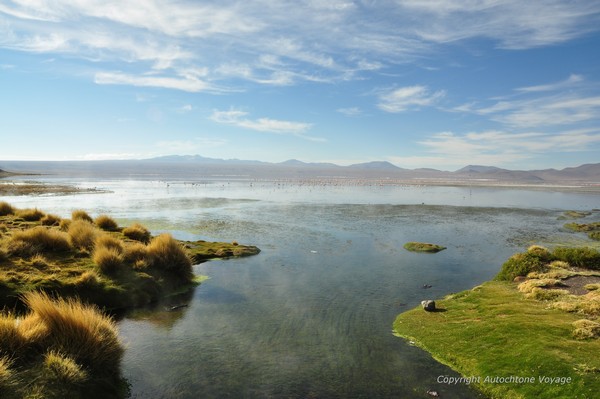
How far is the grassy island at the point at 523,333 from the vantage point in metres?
11.9

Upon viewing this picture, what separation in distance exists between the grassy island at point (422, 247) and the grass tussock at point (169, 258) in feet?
66.2

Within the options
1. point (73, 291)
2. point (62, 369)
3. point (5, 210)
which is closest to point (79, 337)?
point (62, 369)

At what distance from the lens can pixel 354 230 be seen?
44688 mm

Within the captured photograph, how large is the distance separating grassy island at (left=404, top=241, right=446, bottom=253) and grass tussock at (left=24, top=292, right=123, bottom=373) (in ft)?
90.5

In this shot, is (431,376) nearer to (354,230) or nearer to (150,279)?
(150,279)

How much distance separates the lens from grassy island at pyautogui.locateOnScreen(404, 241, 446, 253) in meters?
34.2

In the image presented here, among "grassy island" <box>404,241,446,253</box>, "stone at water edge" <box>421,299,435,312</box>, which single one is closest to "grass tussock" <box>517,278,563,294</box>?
"stone at water edge" <box>421,299,435,312</box>

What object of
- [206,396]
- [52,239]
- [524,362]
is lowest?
[206,396]

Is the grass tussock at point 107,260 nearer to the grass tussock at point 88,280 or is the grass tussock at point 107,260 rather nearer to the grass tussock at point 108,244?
the grass tussock at point 108,244

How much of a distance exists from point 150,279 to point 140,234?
31.2ft

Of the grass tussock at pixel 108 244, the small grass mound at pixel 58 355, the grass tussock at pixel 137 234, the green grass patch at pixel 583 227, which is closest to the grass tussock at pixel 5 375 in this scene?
the small grass mound at pixel 58 355

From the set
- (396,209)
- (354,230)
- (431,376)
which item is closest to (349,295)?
(431,376)

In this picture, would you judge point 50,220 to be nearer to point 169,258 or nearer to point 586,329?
point 169,258

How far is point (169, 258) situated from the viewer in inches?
948
